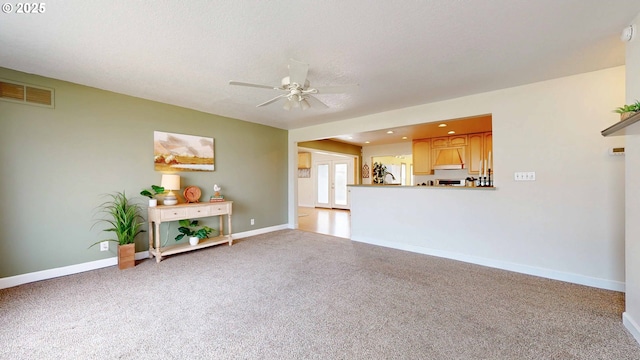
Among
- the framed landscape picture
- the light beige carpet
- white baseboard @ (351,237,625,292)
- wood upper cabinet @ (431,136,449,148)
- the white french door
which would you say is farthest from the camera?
the white french door

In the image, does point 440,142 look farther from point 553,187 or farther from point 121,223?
point 121,223

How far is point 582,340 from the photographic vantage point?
1.82 m

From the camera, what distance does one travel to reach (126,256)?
10.8ft

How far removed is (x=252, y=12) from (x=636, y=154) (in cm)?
301

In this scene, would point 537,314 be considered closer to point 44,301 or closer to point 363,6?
point 363,6

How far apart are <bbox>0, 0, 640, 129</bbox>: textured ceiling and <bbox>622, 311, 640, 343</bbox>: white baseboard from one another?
2.29m

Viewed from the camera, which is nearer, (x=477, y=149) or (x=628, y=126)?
(x=628, y=126)

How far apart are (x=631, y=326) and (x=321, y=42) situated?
331cm

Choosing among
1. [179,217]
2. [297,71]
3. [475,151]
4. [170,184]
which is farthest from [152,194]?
[475,151]

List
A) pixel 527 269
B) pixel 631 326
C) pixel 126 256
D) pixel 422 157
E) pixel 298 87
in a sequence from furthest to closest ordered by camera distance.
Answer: pixel 422 157, pixel 126 256, pixel 527 269, pixel 298 87, pixel 631 326

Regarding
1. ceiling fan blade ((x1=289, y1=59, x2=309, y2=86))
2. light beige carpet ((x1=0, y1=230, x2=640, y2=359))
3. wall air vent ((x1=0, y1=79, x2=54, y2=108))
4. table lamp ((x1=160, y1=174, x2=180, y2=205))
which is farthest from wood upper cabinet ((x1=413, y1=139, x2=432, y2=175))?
wall air vent ((x1=0, y1=79, x2=54, y2=108))

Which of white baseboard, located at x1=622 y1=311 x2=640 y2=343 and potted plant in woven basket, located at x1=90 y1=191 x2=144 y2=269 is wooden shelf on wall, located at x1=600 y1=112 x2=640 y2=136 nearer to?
white baseboard, located at x1=622 y1=311 x2=640 y2=343

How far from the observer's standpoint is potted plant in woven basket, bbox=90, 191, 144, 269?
130 inches

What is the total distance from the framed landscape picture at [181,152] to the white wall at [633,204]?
16.7ft
